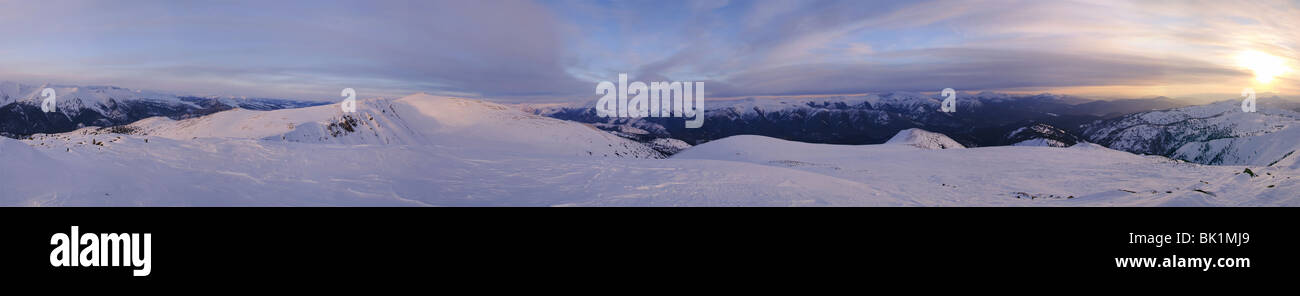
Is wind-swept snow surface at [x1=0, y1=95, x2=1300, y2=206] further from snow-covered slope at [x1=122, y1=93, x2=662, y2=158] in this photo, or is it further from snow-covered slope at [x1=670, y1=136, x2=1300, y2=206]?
snow-covered slope at [x1=122, y1=93, x2=662, y2=158]

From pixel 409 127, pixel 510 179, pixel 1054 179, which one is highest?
pixel 409 127

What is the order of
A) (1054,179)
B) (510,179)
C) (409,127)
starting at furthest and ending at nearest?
1. (409,127)
2. (1054,179)
3. (510,179)

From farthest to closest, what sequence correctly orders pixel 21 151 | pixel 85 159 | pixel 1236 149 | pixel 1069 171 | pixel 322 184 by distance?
pixel 1236 149 < pixel 1069 171 < pixel 322 184 < pixel 85 159 < pixel 21 151

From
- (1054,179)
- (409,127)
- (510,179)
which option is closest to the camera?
(510,179)

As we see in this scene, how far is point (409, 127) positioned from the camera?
98.4 meters

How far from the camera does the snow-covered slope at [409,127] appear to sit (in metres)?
68.9

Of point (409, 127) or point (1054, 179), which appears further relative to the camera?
point (409, 127)

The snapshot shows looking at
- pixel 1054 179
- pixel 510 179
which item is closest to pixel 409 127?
pixel 510 179

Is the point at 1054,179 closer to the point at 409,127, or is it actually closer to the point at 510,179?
the point at 510,179

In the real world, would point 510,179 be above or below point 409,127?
below

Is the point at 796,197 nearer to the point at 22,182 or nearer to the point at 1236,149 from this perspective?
the point at 22,182
